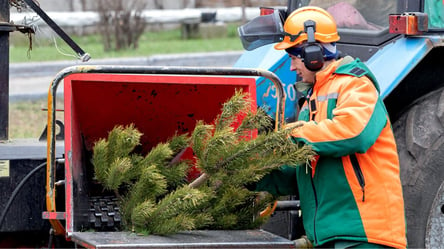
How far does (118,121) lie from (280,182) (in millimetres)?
946

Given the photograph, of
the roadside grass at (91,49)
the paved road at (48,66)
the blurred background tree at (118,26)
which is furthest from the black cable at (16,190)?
the blurred background tree at (118,26)

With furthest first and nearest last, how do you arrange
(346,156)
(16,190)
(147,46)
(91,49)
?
(147,46), (91,49), (16,190), (346,156)

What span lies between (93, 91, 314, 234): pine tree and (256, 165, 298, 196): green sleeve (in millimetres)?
83

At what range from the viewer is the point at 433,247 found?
375 cm

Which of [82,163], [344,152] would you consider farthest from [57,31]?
[344,152]

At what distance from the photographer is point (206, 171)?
351 centimetres

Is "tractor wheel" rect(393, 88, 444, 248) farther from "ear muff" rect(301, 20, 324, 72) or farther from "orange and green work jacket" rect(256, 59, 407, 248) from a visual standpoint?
"ear muff" rect(301, 20, 324, 72)

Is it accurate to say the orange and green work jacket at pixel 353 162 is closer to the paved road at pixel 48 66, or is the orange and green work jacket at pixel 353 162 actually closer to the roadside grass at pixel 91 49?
the roadside grass at pixel 91 49

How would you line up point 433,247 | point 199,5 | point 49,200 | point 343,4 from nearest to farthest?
point 49,200 → point 433,247 → point 343,4 → point 199,5

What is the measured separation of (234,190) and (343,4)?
57.4 inches

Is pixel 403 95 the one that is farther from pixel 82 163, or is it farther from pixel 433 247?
pixel 82 163

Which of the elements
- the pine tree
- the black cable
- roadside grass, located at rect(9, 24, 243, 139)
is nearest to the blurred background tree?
roadside grass, located at rect(9, 24, 243, 139)

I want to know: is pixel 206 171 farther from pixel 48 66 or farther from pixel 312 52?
pixel 48 66

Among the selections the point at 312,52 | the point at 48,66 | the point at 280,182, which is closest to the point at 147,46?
the point at 48,66
